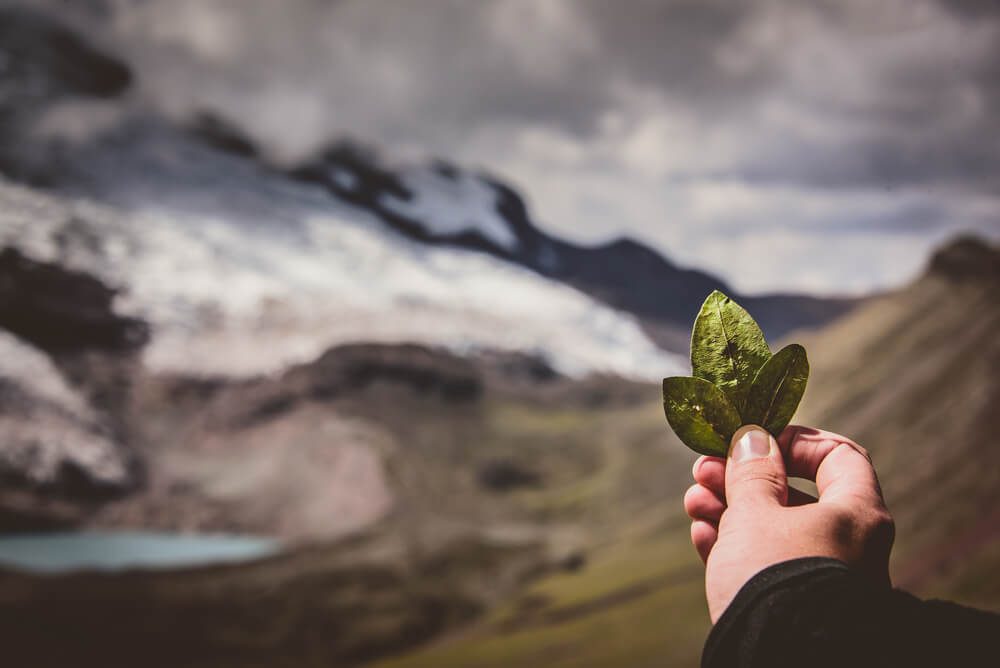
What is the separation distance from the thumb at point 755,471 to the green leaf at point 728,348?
30cm

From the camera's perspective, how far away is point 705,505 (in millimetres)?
3619

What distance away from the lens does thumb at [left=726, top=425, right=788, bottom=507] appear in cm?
314

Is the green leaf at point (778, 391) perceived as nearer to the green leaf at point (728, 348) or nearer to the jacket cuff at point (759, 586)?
the green leaf at point (728, 348)

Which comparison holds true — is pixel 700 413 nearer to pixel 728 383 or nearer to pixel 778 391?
pixel 728 383

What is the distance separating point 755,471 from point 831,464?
37 cm

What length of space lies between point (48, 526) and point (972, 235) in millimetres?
213335

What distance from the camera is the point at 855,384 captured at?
411ft

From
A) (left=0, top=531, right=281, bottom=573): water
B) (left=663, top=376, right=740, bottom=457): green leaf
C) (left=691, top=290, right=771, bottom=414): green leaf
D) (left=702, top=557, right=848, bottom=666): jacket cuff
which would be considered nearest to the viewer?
(left=702, top=557, right=848, bottom=666): jacket cuff

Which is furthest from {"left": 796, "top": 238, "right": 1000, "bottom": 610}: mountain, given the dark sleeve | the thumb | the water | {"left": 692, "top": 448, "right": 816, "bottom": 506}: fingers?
the water

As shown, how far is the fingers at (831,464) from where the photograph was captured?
3.03m

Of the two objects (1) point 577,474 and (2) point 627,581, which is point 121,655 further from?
(1) point 577,474

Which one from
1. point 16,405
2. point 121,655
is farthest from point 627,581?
point 16,405

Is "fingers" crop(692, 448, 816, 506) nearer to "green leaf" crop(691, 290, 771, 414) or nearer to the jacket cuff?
"green leaf" crop(691, 290, 771, 414)

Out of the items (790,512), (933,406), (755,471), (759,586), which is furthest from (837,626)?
(933,406)
